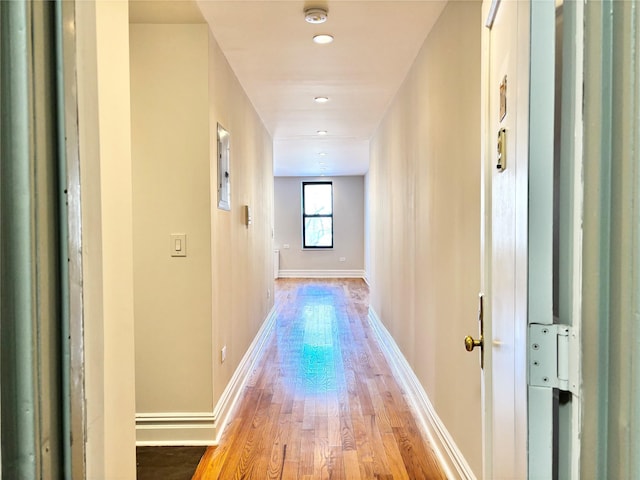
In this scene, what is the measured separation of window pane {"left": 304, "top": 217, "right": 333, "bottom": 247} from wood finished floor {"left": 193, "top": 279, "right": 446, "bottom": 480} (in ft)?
20.9

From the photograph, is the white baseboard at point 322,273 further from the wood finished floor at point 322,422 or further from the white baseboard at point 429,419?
the white baseboard at point 429,419

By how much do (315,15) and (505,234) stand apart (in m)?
1.98

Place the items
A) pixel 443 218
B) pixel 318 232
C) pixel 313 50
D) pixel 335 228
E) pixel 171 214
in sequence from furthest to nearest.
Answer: pixel 318 232, pixel 335 228, pixel 313 50, pixel 171 214, pixel 443 218

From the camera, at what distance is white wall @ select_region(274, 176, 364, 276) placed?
11344 mm

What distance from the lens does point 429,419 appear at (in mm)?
2766

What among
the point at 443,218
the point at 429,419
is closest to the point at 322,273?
the point at 429,419

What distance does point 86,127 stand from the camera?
77 centimetres

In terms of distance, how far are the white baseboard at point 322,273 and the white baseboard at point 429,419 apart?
6.84m

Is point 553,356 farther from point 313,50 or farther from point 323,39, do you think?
point 313,50

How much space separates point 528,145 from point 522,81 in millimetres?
129

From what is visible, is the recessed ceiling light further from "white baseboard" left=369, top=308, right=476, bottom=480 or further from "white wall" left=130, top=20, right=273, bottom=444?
"white baseboard" left=369, top=308, right=476, bottom=480

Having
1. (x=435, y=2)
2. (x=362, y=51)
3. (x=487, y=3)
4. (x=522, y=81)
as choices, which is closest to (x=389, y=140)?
(x=362, y=51)

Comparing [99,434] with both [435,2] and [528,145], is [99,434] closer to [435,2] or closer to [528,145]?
[528,145]

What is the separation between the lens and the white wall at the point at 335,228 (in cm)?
1134
